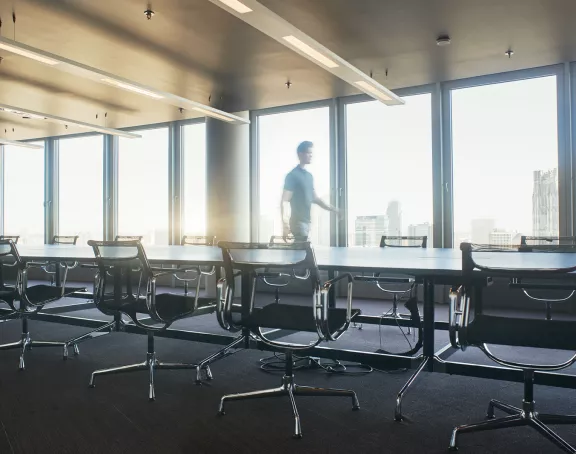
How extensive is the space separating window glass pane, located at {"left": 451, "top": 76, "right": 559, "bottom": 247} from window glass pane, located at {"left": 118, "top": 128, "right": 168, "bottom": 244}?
5082 millimetres

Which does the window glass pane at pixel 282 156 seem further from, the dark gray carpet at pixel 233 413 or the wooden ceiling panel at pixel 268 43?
the dark gray carpet at pixel 233 413

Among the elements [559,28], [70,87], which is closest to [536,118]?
[559,28]

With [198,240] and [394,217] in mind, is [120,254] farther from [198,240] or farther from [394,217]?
[394,217]

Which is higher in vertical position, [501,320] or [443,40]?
[443,40]

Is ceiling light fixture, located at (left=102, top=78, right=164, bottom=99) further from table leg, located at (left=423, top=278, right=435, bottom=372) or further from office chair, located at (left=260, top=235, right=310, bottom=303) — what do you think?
table leg, located at (left=423, top=278, right=435, bottom=372)

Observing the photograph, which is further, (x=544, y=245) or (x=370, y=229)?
(x=370, y=229)

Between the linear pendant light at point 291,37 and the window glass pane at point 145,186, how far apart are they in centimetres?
498

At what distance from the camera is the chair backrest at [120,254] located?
2727 mm

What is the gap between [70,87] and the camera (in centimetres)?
671

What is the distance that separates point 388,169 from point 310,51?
3.24 meters

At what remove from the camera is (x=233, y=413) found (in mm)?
2549

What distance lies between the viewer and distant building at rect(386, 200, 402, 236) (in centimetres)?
707

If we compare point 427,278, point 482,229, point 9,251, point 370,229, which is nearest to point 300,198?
point 427,278

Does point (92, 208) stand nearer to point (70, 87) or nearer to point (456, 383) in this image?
point (70, 87)
